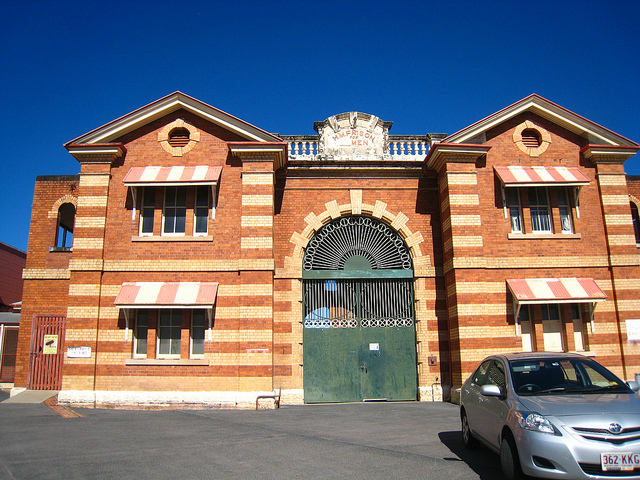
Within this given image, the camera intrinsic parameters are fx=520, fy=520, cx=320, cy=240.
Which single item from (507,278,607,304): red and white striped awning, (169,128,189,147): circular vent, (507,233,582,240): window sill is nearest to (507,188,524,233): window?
(507,233,582,240): window sill

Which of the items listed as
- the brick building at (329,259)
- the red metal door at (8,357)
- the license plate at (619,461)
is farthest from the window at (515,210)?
the red metal door at (8,357)

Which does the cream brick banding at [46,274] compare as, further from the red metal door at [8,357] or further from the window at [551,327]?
the window at [551,327]

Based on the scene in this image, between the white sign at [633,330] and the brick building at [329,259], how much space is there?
33mm

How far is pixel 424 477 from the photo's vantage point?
21.5 feet

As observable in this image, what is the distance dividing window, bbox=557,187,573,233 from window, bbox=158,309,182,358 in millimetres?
11008

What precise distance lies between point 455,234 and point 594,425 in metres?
8.91

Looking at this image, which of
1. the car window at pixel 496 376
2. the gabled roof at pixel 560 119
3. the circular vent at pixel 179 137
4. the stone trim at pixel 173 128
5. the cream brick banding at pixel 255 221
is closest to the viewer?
the car window at pixel 496 376

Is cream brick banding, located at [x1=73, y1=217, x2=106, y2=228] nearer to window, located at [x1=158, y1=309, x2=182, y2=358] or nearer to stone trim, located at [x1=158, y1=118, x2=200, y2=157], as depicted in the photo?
stone trim, located at [x1=158, y1=118, x2=200, y2=157]

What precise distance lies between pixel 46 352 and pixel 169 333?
4.60 metres

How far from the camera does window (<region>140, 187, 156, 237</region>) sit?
47.3ft

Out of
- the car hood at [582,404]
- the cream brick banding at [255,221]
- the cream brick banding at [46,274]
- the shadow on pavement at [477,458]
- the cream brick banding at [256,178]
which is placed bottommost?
the shadow on pavement at [477,458]

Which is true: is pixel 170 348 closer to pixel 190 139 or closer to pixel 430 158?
pixel 190 139

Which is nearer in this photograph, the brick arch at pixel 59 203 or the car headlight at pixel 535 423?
the car headlight at pixel 535 423

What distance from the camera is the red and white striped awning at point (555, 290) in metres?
13.5
